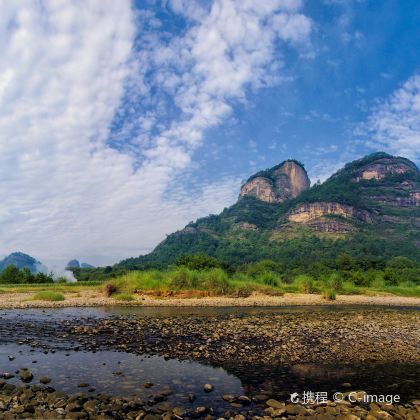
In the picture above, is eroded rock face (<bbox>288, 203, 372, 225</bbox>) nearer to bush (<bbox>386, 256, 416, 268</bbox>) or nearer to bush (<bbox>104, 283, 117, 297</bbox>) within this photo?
bush (<bbox>386, 256, 416, 268</bbox>)

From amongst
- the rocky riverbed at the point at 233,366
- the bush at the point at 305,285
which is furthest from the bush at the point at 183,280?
the rocky riverbed at the point at 233,366

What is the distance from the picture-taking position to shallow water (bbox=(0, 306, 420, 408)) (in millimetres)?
10516

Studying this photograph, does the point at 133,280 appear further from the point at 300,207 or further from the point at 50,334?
the point at 300,207

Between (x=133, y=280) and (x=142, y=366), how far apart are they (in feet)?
113

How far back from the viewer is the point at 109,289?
146ft

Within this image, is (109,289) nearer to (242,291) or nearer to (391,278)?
(242,291)

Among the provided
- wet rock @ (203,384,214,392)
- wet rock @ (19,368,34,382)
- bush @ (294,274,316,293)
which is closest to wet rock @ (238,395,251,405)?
wet rock @ (203,384,214,392)

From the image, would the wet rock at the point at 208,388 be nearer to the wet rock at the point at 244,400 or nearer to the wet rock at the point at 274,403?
the wet rock at the point at 244,400

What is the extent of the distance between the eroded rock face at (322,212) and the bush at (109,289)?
148m

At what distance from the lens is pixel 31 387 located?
10.1 m

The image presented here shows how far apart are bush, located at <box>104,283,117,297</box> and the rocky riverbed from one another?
2044 centimetres

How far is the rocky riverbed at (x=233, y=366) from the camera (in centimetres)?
882

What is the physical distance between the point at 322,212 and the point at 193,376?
18365 cm

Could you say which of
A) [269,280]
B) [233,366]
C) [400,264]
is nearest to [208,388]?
[233,366]
